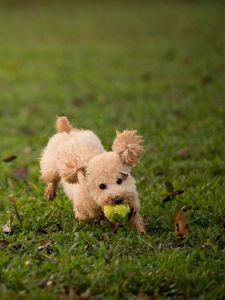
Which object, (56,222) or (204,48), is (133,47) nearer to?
(204,48)

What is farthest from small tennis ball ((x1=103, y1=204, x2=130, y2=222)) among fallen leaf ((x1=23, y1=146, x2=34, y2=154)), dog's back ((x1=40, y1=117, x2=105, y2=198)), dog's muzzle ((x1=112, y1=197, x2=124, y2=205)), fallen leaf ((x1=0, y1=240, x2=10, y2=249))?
fallen leaf ((x1=23, y1=146, x2=34, y2=154))

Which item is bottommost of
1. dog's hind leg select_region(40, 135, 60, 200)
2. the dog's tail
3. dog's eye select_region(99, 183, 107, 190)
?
dog's eye select_region(99, 183, 107, 190)

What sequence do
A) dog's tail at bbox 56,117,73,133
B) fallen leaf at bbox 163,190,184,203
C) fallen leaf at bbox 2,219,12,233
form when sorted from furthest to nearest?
dog's tail at bbox 56,117,73,133, fallen leaf at bbox 163,190,184,203, fallen leaf at bbox 2,219,12,233

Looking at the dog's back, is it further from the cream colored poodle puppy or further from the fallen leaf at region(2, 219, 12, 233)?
the fallen leaf at region(2, 219, 12, 233)

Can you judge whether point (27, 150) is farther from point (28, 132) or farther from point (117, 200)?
point (117, 200)

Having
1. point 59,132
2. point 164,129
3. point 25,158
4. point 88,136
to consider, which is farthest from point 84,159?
point 164,129

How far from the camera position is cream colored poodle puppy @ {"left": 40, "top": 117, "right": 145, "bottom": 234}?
4.40 metres

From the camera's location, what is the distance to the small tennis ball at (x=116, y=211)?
4.37 meters

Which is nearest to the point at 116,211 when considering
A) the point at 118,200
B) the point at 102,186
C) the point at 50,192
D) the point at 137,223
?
the point at 118,200

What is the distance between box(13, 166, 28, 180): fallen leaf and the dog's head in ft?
6.41

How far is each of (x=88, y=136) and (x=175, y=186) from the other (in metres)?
1.07

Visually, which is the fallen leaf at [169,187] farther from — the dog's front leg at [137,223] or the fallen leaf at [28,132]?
the fallen leaf at [28,132]

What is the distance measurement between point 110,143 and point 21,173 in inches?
46.7

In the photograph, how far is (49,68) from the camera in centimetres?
1304
